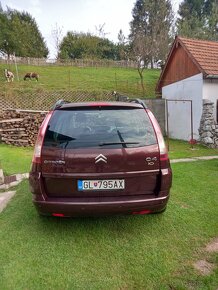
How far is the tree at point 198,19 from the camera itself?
1444 inches

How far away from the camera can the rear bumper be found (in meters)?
2.72

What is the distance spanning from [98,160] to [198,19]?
47925 millimetres

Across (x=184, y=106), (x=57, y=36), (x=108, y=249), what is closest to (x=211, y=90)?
(x=184, y=106)

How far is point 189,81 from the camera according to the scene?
1274 cm

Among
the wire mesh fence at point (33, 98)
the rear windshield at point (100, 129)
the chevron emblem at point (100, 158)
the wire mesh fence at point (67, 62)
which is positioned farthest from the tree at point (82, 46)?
the chevron emblem at point (100, 158)

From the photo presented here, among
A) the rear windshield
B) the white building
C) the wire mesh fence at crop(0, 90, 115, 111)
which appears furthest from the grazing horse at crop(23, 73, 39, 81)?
the rear windshield

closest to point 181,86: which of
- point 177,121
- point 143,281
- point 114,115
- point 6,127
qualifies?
point 177,121

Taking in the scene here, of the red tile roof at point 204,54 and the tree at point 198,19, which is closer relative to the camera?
the red tile roof at point 204,54

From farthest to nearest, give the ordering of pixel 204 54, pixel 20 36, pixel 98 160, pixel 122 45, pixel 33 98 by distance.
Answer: pixel 122 45 → pixel 20 36 → pixel 33 98 → pixel 204 54 → pixel 98 160

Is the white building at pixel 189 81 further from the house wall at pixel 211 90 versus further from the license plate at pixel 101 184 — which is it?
the license plate at pixel 101 184

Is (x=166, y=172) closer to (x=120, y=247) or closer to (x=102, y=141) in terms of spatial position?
(x=102, y=141)

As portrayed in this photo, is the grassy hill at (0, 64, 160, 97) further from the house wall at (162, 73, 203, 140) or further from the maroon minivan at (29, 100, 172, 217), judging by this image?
the maroon minivan at (29, 100, 172, 217)

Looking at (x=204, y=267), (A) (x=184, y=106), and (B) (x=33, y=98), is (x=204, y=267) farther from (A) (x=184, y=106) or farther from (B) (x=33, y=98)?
(B) (x=33, y=98)

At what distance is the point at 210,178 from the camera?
561 centimetres
